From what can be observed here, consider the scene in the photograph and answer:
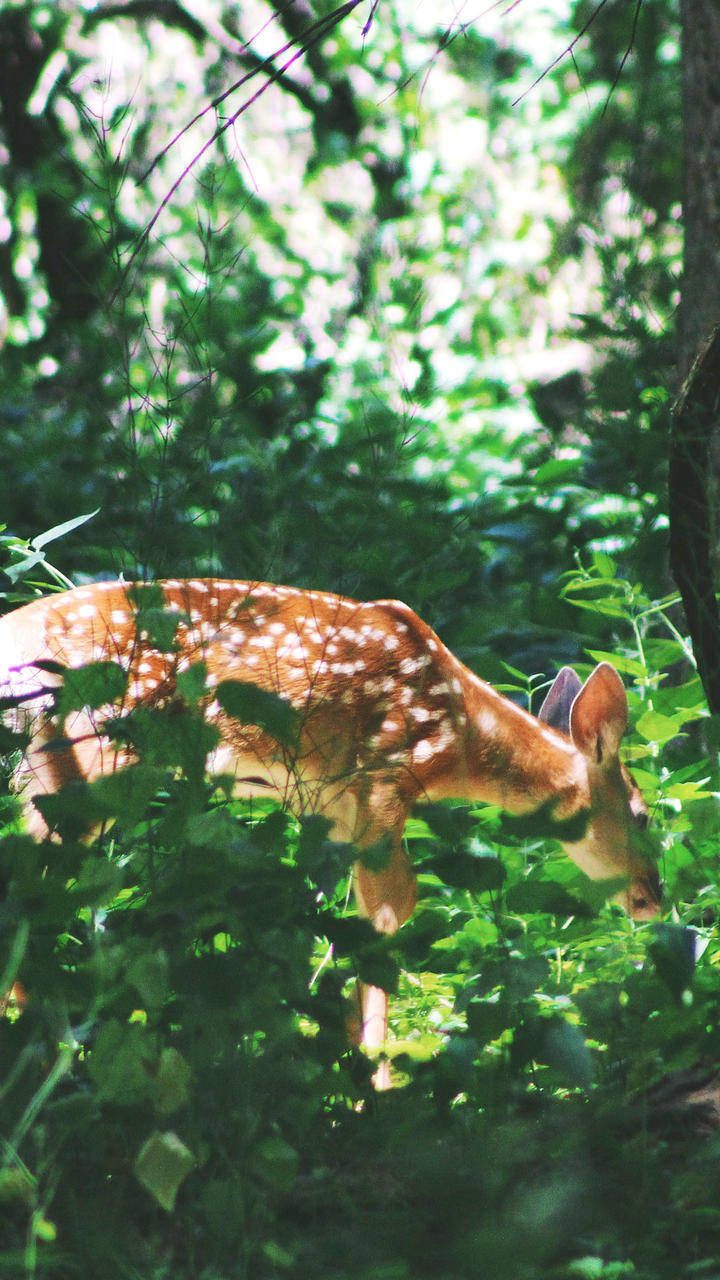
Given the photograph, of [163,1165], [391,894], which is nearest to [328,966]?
[391,894]

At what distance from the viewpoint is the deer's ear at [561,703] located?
377cm

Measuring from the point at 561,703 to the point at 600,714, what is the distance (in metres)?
0.45

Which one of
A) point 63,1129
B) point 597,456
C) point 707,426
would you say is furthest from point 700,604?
point 597,456

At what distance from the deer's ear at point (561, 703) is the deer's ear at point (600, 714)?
0.99ft

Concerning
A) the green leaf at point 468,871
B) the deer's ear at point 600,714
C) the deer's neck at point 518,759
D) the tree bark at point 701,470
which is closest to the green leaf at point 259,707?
the green leaf at point 468,871

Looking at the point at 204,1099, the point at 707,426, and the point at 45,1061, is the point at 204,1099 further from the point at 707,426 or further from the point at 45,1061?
the point at 707,426

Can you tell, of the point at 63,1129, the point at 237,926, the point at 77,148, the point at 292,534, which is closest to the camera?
the point at 63,1129

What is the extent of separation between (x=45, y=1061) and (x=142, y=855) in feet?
1.32

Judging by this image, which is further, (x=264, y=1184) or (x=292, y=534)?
(x=292, y=534)

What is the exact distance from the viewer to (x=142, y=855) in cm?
206

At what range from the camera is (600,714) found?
3316 millimetres

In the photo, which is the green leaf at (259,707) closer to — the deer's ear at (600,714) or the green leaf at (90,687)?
the green leaf at (90,687)

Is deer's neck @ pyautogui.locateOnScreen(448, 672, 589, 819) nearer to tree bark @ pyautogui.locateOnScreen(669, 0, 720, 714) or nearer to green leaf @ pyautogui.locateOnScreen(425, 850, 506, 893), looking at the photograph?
tree bark @ pyautogui.locateOnScreen(669, 0, 720, 714)

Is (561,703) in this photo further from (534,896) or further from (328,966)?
(534,896)
